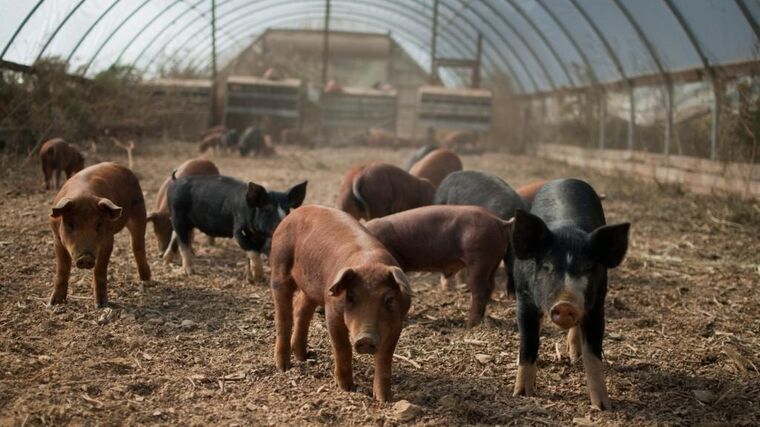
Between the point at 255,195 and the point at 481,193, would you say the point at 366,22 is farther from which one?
the point at 255,195

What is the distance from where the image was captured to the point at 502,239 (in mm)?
5227

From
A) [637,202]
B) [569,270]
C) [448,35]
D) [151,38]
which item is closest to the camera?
[569,270]

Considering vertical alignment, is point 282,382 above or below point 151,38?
below

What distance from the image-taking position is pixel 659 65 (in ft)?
43.2

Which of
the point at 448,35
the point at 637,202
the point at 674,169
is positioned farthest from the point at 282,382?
the point at 448,35

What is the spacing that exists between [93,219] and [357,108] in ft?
60.5

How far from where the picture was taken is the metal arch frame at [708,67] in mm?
10875

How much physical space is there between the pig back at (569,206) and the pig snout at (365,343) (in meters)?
1.20

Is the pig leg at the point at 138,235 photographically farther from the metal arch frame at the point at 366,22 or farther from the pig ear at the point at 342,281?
the metal arch frame at the point at 366,22

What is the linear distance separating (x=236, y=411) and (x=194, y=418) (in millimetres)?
202

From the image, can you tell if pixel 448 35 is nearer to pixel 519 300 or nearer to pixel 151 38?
pixel 151 38

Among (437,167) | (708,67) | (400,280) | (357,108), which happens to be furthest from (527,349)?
(357,108)

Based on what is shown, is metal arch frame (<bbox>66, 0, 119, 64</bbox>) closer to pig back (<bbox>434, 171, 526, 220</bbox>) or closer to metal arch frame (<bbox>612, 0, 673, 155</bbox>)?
metal arch frame (<bbox>612, 0, 673, 155</bbox>)

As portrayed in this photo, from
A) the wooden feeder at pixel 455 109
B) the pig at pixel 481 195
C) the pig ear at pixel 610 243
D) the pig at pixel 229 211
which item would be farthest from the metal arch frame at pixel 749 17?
the wooden feeder at pixel 455 109
